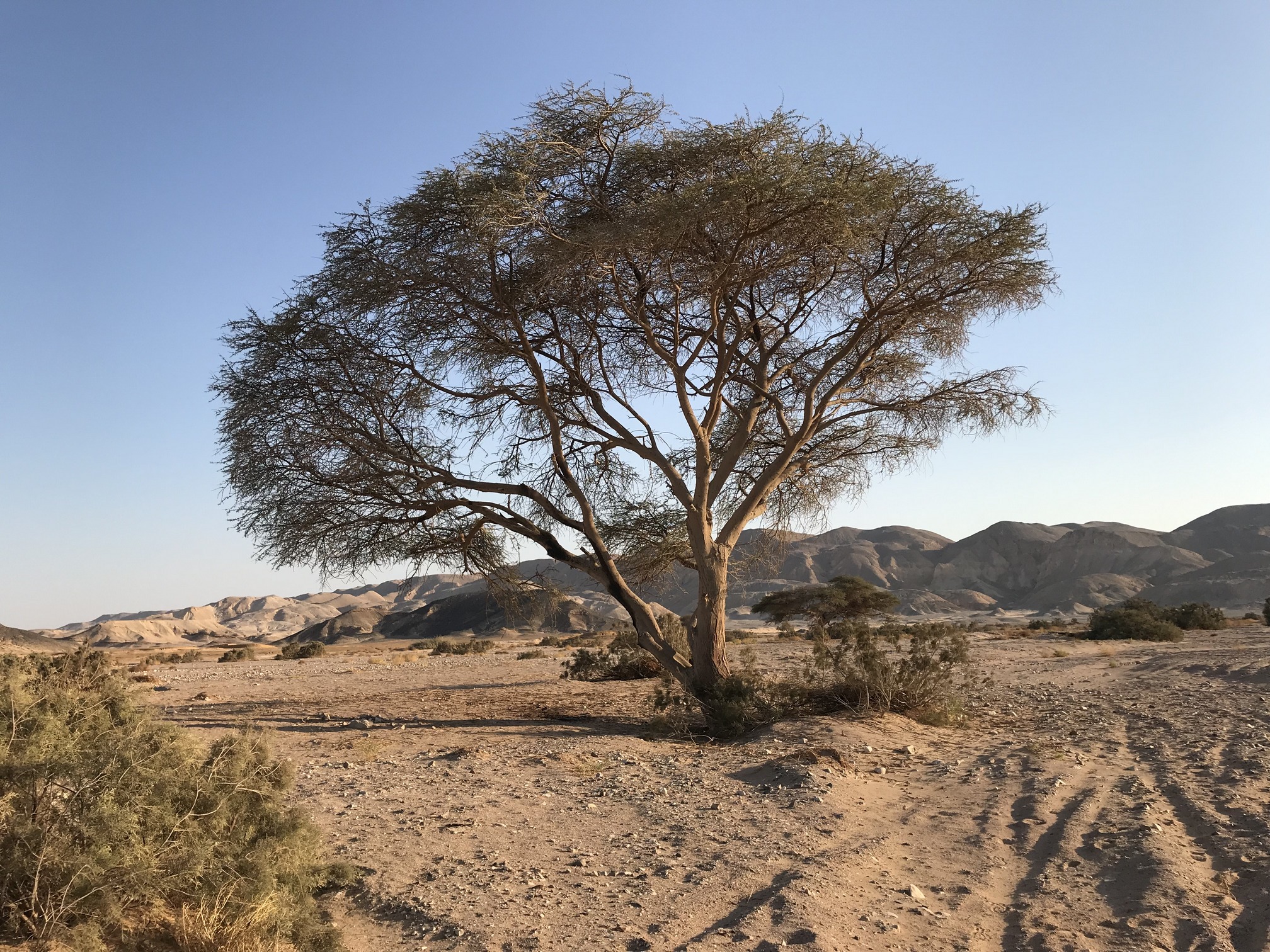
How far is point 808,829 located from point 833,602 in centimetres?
3452

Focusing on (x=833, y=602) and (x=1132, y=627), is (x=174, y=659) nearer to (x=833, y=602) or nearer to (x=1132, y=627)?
(x=833, y=602)

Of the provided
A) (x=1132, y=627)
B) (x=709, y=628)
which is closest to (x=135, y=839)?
(x=709, y=628)

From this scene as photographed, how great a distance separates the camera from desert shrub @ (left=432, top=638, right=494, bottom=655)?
29.8 metres

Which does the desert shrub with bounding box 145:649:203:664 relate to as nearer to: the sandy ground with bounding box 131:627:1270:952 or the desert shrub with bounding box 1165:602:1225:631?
the sandy ground with bounding box 131:627:1270:952

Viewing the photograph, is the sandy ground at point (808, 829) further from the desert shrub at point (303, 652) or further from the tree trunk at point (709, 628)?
the desert shrub at point (303, 652)

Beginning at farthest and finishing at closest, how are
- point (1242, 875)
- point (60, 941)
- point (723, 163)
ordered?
point (723, 163)
point (1242, 875)
point (60, 941)

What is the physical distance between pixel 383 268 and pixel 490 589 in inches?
182

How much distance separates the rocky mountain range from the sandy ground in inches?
1461

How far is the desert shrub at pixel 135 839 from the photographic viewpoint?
3.62m

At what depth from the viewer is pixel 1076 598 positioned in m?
71.2

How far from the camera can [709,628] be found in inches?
440

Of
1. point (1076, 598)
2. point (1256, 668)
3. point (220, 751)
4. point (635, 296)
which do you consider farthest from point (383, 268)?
point (1076, 598)

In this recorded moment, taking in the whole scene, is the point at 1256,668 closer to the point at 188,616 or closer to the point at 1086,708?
the point at 1086,708

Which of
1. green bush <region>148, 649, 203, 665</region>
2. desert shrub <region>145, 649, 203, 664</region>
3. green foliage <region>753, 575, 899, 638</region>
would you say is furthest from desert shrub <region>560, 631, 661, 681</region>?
green foliage <region>753, 575, 899, 638</region>
